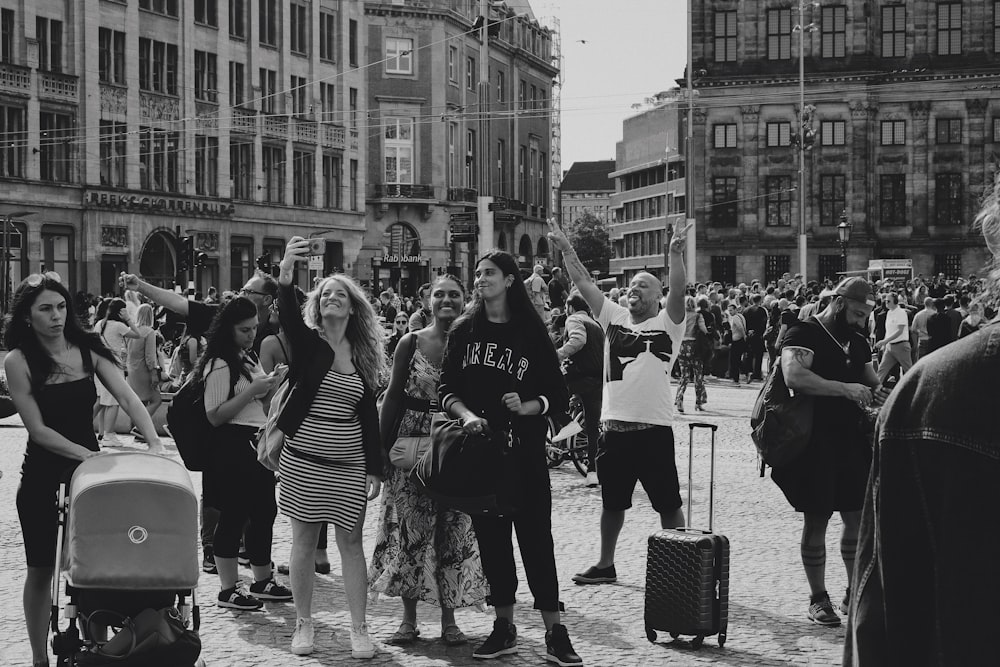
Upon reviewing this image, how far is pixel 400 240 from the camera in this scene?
7262cm

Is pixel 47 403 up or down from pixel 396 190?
down

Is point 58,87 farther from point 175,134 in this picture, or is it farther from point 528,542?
point 528,542

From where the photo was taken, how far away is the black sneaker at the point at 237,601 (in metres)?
7.71

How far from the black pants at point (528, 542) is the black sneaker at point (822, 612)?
1.69 meters

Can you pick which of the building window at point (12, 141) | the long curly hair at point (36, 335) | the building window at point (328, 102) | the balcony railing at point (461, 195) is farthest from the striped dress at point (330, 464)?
the balcony railing at point (461, 195)

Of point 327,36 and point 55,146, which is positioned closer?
point 55,146

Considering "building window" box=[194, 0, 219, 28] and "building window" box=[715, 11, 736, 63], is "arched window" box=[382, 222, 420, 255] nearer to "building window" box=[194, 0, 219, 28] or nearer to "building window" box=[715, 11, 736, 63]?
Result: "building window" box=[715, 11, 736, 63]

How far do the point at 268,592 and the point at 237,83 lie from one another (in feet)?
156

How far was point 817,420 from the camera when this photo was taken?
7.32m

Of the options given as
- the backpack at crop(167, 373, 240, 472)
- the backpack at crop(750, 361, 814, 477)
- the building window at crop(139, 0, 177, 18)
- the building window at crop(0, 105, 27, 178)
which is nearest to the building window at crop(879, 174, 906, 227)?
the building window at crop(139, 0, 177, 18)

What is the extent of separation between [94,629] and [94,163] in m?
42.6

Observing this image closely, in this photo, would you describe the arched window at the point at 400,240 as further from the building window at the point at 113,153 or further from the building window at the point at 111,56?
the building window at the point at 111,56

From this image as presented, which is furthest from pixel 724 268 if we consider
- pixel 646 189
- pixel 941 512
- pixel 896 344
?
pixel 941 512

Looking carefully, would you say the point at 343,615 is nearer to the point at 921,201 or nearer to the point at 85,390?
the point at 85,390
